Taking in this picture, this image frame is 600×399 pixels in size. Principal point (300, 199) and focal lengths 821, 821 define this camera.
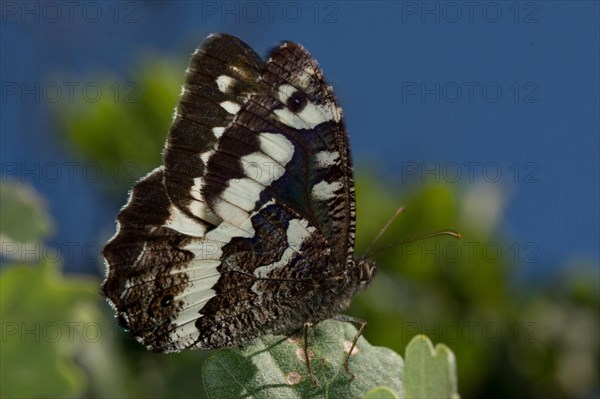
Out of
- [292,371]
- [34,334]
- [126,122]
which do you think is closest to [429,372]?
[292,371]

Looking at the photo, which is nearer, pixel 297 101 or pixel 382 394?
pixel 382 394

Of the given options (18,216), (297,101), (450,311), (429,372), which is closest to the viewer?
(429,372)

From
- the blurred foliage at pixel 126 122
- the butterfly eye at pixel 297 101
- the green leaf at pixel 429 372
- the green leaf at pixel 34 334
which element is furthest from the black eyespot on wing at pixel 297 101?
the blurred foliage at pixel 126 122

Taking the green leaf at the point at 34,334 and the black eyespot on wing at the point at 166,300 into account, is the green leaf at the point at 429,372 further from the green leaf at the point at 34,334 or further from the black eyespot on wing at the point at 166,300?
the black eyespot on wing at the point at 166,300

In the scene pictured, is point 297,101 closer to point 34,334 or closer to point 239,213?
point 239,213

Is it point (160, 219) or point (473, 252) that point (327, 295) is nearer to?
point (160, 219)

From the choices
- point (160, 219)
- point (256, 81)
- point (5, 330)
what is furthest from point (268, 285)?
point (5, 330)
